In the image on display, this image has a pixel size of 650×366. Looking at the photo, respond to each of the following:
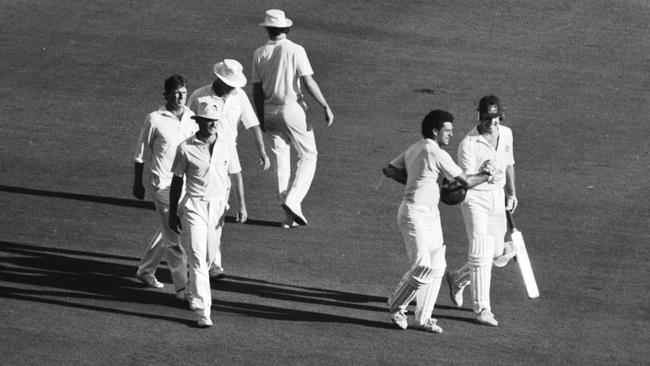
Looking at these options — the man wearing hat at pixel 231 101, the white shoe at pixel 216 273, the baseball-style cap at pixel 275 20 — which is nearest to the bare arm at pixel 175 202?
the man wearing hat at pixel 231 101

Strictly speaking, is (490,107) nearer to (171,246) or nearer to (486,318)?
(486,318)

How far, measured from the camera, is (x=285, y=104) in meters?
16.8

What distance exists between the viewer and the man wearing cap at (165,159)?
14156mm

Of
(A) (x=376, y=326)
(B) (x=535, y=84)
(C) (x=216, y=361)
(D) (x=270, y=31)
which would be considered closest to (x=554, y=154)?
(B) (x=535, y=84)

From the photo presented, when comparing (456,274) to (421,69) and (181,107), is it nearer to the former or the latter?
(181,107)

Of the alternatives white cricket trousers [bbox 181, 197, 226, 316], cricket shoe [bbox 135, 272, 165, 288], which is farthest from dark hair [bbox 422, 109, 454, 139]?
cricket shoe [bbox 135, 272, 165, 288]

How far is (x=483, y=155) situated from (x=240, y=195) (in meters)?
3.04

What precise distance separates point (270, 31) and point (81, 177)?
10.7 ft

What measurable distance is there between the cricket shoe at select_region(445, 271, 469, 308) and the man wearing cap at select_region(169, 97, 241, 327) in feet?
8.19

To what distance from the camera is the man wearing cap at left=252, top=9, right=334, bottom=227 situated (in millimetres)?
16672

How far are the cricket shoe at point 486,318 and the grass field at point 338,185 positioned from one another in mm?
138

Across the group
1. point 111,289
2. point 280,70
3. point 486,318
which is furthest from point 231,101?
point 486,318

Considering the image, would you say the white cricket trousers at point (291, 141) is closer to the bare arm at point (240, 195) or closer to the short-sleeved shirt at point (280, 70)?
the short-sleeved shirt at point (280, 70)

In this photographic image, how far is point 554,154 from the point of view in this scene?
19234 millimetres
